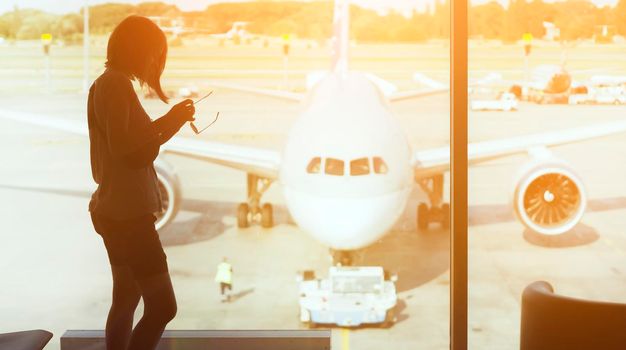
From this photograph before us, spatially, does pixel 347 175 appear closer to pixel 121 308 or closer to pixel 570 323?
pixel 121 308

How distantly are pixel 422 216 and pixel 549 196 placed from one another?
292 cm

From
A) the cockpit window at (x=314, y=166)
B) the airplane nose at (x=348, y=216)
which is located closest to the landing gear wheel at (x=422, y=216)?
the airplane nose at (x=348, y=216)

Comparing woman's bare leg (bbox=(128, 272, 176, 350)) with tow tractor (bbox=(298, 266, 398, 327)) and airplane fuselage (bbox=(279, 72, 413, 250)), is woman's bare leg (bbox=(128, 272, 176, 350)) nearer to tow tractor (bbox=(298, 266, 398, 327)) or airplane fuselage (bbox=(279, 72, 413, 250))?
airplane fuselage (bbox=(279, 72, 413, 250))

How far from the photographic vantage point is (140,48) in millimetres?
1721

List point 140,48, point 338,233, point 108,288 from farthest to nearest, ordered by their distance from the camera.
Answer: point 108,288
point 338,233
point 140,48

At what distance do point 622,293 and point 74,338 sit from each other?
24.1 feet

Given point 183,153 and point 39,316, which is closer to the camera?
point 183,153

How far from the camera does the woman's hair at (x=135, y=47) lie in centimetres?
171

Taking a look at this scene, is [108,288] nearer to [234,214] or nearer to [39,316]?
[39,316]

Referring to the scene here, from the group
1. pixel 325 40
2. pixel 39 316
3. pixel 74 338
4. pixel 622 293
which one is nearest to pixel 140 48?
pixel 74 338

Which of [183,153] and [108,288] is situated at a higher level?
[183,153]

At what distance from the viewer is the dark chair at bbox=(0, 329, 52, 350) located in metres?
1.87

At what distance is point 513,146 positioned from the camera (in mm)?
6465

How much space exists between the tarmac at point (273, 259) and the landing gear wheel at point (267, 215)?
0.24 meters
